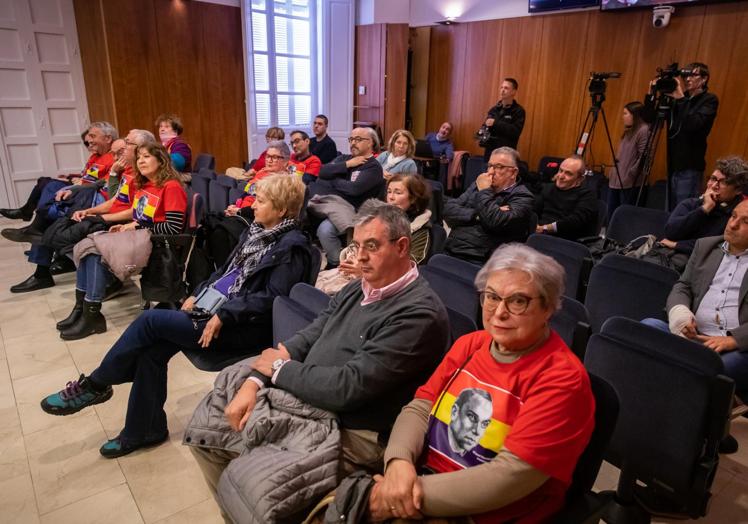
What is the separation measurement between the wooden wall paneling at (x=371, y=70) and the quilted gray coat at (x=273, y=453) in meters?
7.11

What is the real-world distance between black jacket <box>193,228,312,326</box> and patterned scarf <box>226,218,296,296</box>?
0.04 meters

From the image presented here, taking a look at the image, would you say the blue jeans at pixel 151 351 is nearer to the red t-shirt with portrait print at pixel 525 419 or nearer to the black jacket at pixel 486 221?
the red t-shirt with portrait print at pixel 525 419

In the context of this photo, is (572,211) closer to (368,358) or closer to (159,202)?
(368,358)

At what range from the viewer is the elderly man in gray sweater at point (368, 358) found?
139cm

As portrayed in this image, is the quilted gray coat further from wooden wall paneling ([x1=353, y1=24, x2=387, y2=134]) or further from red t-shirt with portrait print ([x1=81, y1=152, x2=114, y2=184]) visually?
wooden wall paneling ([x1=353, y1=24, x2=387, y2=134])

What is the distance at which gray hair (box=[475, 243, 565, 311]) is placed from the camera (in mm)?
1233

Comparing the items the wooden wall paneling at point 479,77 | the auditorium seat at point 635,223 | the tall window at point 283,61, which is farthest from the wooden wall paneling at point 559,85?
the tall window at point 283,61

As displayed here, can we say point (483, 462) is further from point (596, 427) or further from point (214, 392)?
point (214, 392)

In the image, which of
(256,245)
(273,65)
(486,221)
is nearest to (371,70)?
(273,65)

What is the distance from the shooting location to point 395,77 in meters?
7.88

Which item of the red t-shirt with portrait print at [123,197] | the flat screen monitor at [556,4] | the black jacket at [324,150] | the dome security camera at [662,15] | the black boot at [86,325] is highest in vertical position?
the flat screen monitor at [556,4]

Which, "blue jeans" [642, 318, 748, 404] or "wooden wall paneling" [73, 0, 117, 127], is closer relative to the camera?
"blue jeans" [642, 318, 748, 404]

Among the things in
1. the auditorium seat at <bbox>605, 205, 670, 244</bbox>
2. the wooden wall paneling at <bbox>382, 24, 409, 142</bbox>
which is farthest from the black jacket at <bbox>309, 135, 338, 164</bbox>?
the auditorium seat at <bbox>605, 205, 670, 244</bbox>

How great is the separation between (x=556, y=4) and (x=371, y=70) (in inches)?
116
